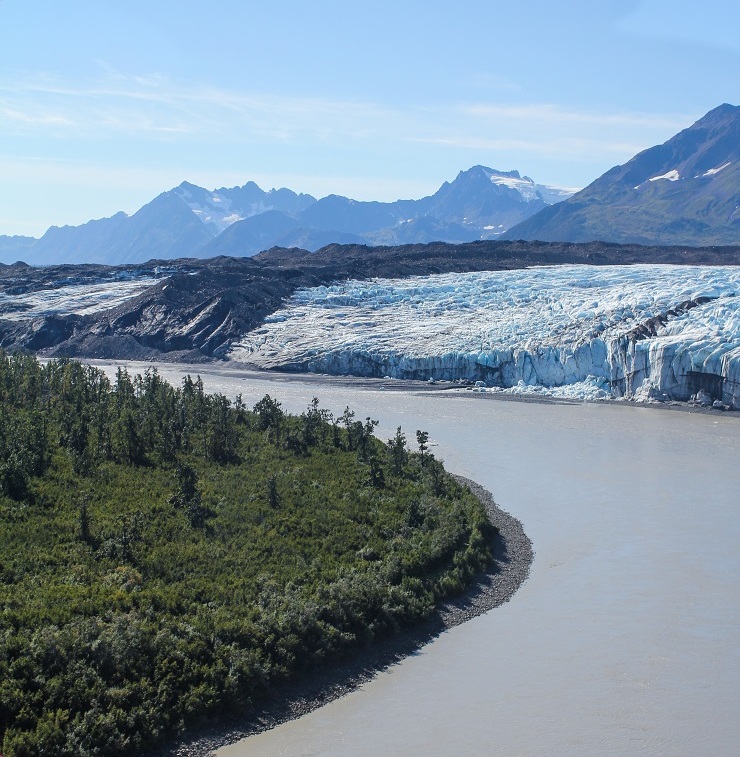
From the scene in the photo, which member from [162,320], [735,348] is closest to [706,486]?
[735,348]

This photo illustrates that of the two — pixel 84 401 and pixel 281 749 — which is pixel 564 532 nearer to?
pixel 281 749

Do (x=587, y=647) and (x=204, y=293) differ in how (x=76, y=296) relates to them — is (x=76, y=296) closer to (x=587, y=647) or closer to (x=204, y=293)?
(x=204, y=293)

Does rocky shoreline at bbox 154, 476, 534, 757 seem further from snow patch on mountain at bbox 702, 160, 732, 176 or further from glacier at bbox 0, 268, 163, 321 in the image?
snow patch on mountain at bbox 702, 160, 732, 176

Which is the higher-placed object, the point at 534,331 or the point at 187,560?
the point at 534,331

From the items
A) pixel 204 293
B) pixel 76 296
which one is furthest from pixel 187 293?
pixel 76 296

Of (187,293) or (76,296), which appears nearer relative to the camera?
(187,293)

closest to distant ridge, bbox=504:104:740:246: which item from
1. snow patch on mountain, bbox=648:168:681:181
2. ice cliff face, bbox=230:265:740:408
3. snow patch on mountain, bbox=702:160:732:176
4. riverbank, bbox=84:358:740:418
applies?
snow patch on mountain, bbox=702:160:732:176
